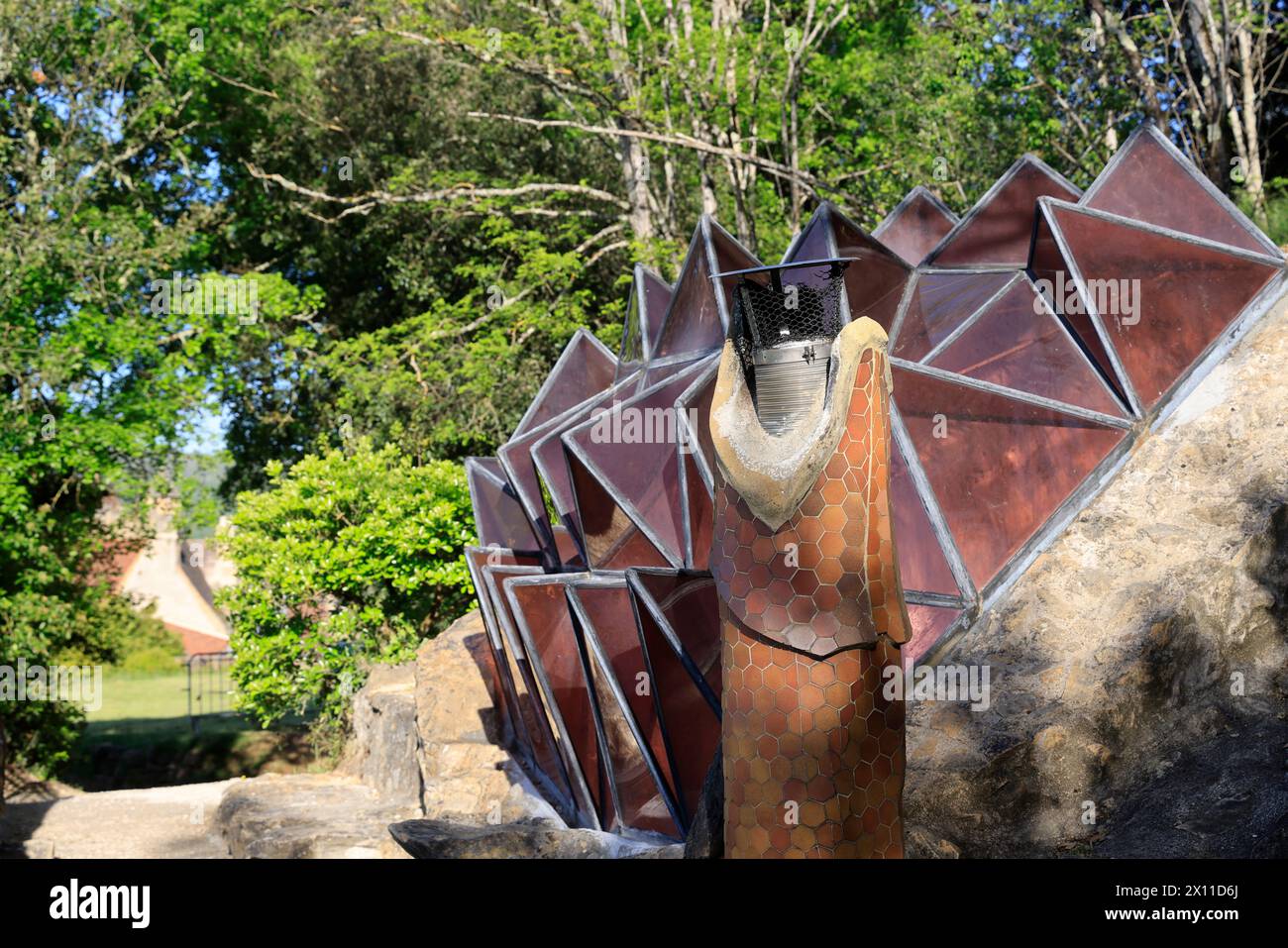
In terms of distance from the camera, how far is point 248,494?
1747 centimetres

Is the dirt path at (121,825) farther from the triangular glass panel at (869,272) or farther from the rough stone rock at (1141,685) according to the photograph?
the rough stone rock at (1141,685)

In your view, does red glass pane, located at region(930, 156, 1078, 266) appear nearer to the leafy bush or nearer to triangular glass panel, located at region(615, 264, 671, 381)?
triangular glass panel, located at region(615, 264, 671, 381)

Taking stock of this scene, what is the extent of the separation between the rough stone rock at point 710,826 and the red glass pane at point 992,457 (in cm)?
278

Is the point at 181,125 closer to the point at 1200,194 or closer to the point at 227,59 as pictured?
the point at 227,59

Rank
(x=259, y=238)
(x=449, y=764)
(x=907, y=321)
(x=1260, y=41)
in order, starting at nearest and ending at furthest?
(x=907, y=321), (x=449, y=764), (x=1260, y=41), (x=259, y=238)

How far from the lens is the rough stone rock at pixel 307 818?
10.5 m

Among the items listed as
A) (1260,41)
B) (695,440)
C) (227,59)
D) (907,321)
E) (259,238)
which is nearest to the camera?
(695,440)

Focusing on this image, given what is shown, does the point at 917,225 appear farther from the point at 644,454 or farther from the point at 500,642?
the point at 500,642

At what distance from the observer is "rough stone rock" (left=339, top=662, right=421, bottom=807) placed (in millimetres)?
12805

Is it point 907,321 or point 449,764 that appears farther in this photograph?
point 449,764

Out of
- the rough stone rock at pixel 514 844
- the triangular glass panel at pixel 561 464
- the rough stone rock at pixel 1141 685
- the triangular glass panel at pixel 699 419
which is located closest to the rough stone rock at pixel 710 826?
the rough stone rock at pixel 1141 685

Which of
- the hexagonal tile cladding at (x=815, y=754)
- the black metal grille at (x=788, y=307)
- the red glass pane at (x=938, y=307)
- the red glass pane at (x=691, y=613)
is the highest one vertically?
the red glass pane at (x=938, y=307)

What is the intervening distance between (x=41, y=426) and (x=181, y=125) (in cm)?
743

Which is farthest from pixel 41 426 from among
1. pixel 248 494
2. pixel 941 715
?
pixel 941 715
